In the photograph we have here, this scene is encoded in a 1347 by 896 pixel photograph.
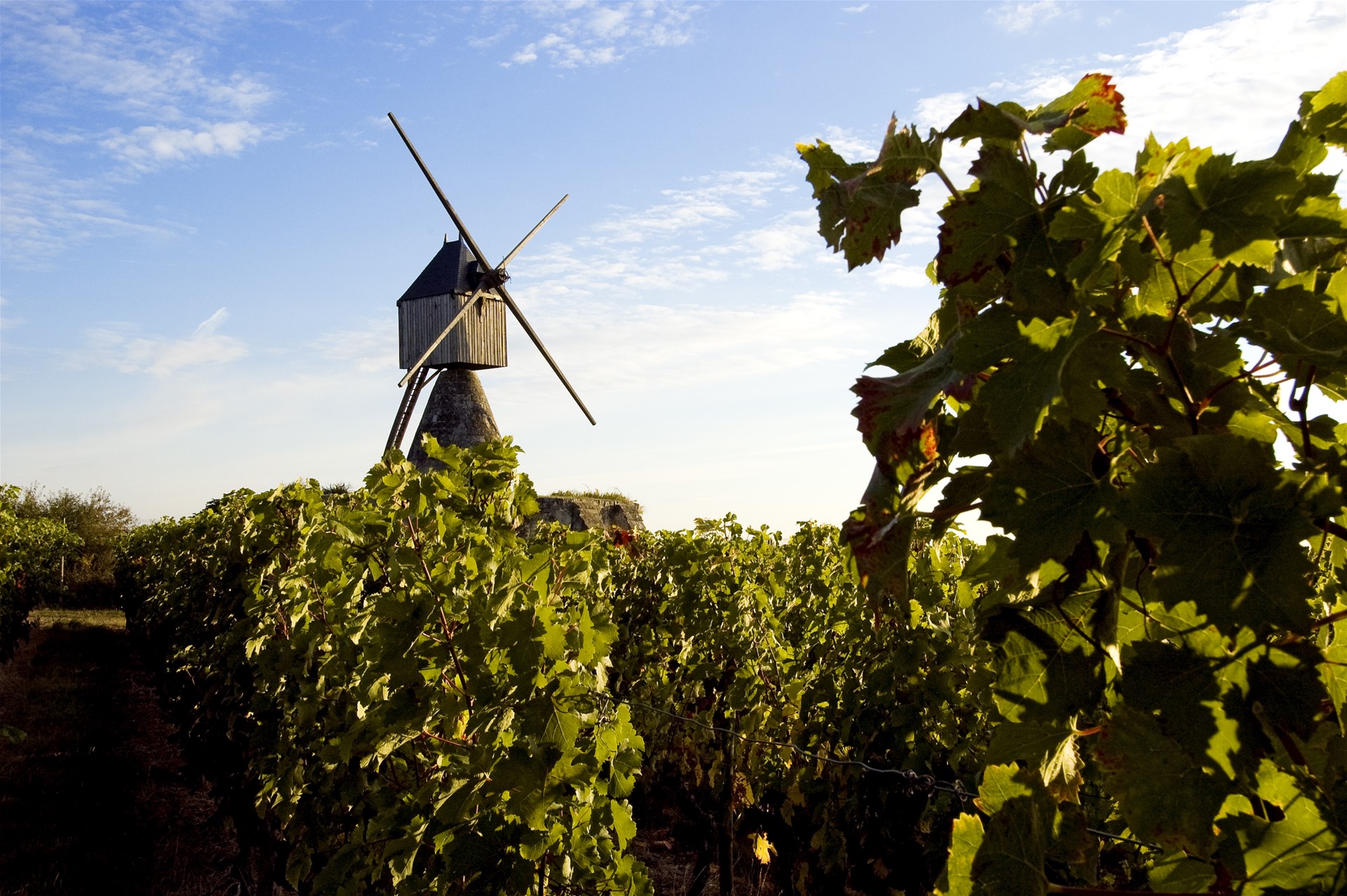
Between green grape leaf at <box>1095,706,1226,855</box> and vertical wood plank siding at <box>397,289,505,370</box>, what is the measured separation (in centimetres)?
2187

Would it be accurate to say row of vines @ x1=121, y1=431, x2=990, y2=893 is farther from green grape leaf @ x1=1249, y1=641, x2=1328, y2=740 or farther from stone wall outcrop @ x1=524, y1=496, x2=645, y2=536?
stone wall outcrop @ x1=524, y1=496, x2=645, y2=536

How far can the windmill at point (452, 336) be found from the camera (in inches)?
858

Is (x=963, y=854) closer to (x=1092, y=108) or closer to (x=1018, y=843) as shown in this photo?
(x=1018, y=843)

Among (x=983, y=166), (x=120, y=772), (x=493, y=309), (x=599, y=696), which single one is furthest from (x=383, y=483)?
(x=493, y=309)

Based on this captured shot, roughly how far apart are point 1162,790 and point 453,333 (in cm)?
2200

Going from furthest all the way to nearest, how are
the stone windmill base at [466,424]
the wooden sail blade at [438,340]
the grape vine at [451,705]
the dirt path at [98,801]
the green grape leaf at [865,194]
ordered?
1. the wooden sail blade at [438,340]
2. the stone windmill base at [466,424]
3. the dirt path at [98,801]
4. the grape vine at [451,705]
5. the green grape leaf at [865,194]

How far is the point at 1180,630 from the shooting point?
95cm

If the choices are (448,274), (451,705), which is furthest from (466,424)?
(451,705)

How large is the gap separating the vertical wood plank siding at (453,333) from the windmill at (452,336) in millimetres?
17

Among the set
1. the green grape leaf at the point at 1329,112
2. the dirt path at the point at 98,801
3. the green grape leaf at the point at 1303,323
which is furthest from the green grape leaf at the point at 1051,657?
the dirt path at the point at 98,801

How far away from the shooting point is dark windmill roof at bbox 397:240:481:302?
73.2ft

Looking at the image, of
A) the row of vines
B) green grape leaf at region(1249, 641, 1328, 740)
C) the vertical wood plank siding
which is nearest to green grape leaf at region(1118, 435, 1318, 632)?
green grape leaf at region(1249, 641, 1328, 740)

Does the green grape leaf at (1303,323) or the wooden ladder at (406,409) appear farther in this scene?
the wooden ladder at (406,409)

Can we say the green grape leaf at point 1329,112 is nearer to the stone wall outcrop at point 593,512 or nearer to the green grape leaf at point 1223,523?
the green grape leaf at point 1223,523
